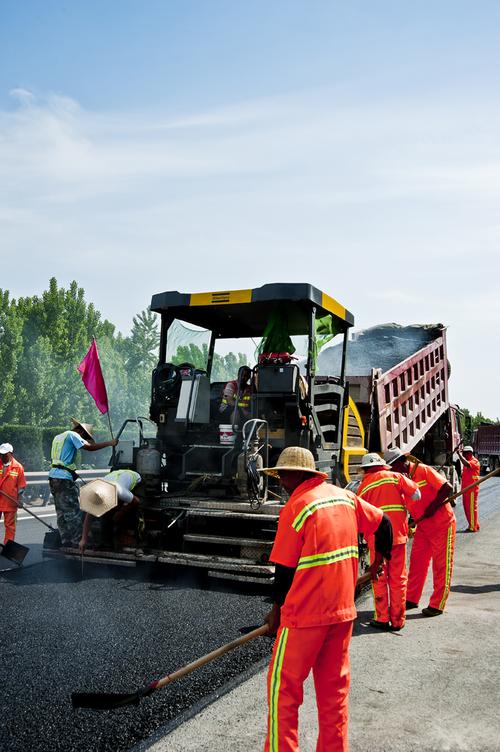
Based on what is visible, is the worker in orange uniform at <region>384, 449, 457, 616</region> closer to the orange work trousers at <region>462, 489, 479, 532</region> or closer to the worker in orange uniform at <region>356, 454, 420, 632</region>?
the worker in orange uniform at <region>356, 454, 420, 632</region>

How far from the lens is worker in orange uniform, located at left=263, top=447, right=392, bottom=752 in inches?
102

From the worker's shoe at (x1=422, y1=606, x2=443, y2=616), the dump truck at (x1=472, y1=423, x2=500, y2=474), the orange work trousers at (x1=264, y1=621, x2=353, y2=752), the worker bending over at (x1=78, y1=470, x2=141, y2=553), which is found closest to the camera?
the orange work trousers at (x1=264, y1=621, x2=353, y2=752)

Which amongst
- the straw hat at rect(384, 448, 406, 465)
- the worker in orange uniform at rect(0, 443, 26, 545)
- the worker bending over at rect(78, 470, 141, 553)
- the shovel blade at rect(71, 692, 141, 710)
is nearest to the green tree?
the worker in orange uniform at rect(0, 443, 26, 545)

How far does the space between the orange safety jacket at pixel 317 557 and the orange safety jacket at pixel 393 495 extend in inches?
93.4

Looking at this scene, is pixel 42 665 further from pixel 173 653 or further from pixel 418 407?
pixel 418 407

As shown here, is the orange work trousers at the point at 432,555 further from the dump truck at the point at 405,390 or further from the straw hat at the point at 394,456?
the dump truck at the point at 405,390

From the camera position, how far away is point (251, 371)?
7.05 metres

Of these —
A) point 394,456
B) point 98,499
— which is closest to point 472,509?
point 394,456

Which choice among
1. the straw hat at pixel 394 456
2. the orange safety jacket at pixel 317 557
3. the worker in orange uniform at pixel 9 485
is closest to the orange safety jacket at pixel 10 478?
the worker in orange uniform at pixel 9 485

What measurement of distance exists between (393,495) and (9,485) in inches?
191

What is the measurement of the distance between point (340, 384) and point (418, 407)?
380cm

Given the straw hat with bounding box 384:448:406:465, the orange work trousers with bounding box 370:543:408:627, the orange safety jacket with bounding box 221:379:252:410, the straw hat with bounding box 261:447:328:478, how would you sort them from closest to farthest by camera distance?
the straw hat with bounding box 261:447:328:478 → the orange work trousers with bounding box 370:543:408:627 → the straw hat with bounding box 384:448:406:465 → the orange safety jacket with bounding box 221:379:252:410

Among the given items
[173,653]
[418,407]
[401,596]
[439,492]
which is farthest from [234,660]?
[418,407]

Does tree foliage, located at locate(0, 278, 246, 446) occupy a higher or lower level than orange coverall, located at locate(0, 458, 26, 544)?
higher
